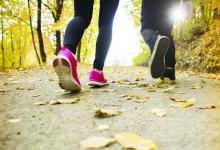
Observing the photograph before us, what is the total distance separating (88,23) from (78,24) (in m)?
0.14

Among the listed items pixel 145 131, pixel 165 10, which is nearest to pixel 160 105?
pixel 145 131

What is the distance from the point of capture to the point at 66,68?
300cm

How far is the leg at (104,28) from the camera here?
3.44 metres

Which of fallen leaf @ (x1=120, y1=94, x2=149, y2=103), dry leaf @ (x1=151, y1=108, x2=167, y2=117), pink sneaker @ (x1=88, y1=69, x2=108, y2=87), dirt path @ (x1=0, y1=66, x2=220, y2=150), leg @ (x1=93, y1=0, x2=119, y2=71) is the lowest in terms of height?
dirt path @ (x1=0, y1=66, x2=220, y2=150)

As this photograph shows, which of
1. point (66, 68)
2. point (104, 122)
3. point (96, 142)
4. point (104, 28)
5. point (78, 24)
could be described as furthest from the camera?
point (104, 28)

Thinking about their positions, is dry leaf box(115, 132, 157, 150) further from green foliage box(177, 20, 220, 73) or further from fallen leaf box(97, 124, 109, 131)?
green foliage box(177, 20, 220, 73)

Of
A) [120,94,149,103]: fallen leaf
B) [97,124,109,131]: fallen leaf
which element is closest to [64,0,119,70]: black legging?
[120,94,149,103]: fallen leaf

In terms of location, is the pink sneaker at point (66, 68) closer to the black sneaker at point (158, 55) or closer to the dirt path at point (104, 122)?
the dirt path at point (104, 122)

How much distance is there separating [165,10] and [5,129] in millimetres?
2431

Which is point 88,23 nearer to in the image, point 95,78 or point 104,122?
point 95,78

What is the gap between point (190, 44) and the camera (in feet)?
39.5

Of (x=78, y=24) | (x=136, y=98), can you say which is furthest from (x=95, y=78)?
(x=136, y=98)

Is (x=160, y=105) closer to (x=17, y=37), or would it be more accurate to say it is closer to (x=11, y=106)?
(x=11, y=106)

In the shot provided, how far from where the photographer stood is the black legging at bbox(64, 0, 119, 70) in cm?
324
